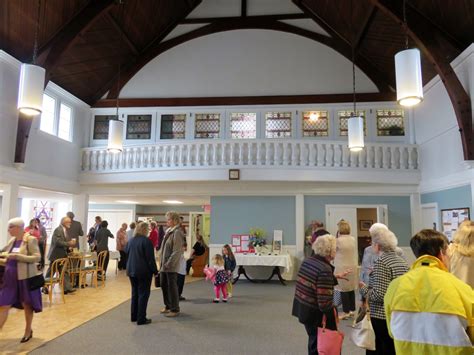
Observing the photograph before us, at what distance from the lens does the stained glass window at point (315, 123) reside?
1024cm

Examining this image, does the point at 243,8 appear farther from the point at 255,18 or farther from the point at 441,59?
the point at 441,59

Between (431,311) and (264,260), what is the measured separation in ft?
25.2

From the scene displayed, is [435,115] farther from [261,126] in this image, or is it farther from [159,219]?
[159,219]

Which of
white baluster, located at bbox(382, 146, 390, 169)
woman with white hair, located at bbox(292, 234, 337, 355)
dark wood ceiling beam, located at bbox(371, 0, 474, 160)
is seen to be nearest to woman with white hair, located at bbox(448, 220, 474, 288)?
woman with white hair, located at bbox(292, 234, 337, 355)

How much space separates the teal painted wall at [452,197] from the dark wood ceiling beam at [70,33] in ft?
27.6

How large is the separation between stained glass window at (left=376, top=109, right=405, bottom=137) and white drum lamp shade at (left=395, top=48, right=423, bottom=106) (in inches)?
220

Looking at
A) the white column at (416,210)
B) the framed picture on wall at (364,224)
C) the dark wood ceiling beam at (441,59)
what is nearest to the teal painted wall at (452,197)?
the white column at (416,210)

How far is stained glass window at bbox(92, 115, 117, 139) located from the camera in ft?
35.9

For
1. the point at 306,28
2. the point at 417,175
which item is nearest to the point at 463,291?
the point at 417,175

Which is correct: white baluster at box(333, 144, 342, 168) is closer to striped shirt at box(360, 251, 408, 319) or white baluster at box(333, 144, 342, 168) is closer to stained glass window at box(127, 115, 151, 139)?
stained glass window at box(127, 115, 151, 139)

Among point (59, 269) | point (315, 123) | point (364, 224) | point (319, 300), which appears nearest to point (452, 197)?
point (315, 123)

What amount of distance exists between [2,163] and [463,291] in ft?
27.1

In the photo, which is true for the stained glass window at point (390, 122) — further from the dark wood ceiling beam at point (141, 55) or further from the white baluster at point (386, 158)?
the dark wood ceiling beam at point (141, 55)

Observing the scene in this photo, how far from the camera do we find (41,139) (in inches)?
352
